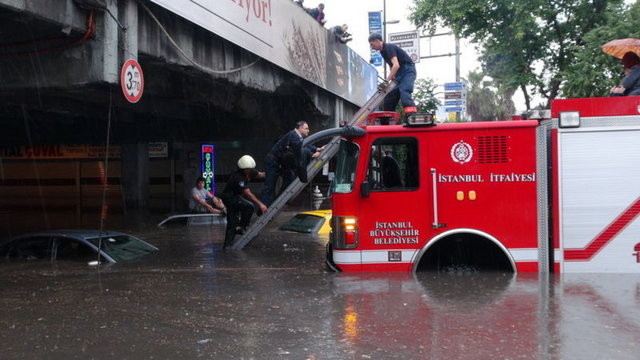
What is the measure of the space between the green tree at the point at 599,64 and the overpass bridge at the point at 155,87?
6.91m

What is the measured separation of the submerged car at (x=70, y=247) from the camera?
834 cm

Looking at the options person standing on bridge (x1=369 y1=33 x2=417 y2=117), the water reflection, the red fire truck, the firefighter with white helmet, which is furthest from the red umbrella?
the firefighter with white helmet

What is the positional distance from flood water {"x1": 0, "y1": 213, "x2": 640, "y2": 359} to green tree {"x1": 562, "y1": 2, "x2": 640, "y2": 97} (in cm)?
1018

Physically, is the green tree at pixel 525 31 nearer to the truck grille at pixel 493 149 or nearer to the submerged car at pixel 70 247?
the truck grille at pixel 493 149

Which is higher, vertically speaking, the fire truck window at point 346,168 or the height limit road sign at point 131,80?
the height limit road sign at point 131,80

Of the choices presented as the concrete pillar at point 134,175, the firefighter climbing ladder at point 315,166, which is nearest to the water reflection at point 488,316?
the firefighter climbing ladder at point 315,166

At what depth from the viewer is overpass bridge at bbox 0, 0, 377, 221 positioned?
8.21 m

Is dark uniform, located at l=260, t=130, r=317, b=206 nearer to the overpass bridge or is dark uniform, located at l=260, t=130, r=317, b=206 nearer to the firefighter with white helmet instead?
the firefighter with white helmet

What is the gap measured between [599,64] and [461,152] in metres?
10.7

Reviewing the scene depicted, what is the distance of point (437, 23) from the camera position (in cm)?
2053

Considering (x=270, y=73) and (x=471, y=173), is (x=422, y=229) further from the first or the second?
(x=270, y=73)

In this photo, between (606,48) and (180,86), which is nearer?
(606,48)

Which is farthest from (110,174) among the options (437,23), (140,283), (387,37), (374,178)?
(374,178)

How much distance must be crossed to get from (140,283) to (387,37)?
20157 mm
